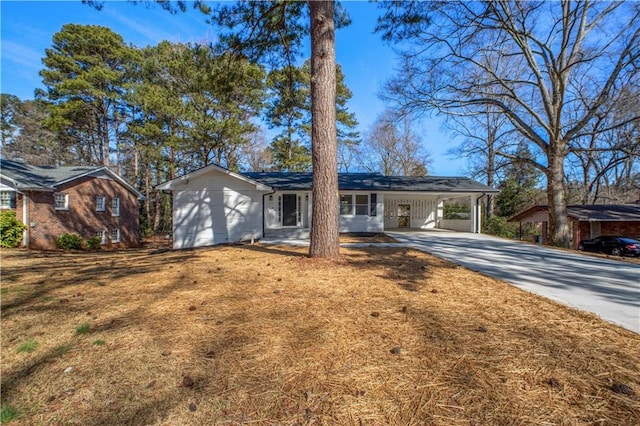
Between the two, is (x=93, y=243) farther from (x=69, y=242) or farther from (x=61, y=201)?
(x=61, y=201)

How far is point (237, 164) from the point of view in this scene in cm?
2573

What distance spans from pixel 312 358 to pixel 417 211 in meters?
18.4

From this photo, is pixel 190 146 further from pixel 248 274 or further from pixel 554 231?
pixel 554 231

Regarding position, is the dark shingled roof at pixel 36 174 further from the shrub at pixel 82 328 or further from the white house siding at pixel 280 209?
the shrub at pixel 82 328

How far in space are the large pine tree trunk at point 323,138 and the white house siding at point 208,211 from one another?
312 inches

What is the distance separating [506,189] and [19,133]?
49.6 metres

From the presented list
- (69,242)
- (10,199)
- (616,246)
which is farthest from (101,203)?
(616,246)

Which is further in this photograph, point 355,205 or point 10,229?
point 355,205

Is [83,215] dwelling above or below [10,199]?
below

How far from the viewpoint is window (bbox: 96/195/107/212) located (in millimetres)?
17578

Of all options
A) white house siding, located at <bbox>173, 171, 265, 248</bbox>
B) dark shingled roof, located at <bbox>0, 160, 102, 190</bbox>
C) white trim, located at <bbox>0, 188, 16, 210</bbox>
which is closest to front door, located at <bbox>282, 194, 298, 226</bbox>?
white house siding, located at <bbox>173, 171, 265, 248</bbox>

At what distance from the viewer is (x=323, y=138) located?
573 cm

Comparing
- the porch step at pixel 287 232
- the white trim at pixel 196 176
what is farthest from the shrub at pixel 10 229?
the porch step at pixel 287 232

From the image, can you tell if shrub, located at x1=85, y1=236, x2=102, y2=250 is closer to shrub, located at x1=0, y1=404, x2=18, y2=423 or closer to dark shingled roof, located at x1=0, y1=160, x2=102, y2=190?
dark shingled roof, located at x1=0, y1=160, x2=102, y2=190
